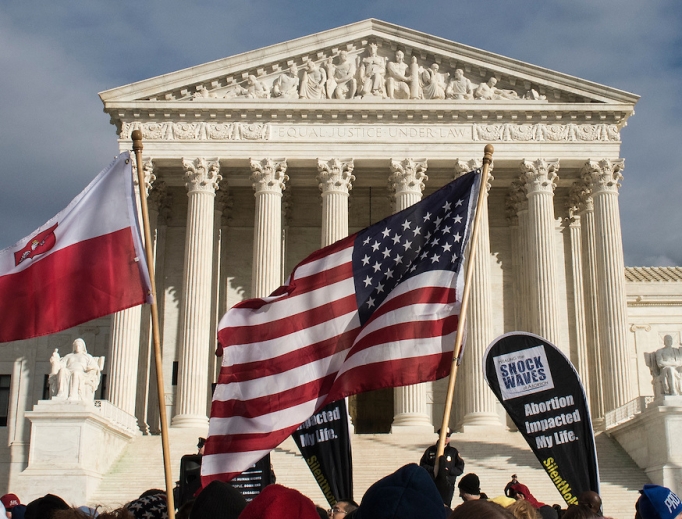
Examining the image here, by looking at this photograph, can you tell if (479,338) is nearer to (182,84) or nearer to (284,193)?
(284,193)

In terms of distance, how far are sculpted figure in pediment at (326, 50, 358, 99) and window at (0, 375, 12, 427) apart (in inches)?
768

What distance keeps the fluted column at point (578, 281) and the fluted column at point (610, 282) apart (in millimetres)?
2282

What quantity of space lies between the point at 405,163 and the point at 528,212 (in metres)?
6.01

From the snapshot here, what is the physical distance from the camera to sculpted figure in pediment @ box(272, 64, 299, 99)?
1637 inches

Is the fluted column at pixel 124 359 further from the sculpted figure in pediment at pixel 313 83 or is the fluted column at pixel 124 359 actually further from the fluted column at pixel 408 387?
the fluted column at pixel 408 387

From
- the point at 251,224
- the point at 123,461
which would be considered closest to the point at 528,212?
the point at 251,224

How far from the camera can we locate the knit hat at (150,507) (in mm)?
8453

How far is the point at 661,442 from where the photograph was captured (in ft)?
102

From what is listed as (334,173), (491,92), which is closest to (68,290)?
(334,173)

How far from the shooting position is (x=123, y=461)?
112ft

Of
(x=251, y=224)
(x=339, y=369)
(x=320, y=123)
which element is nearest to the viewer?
(x=339, y=369)

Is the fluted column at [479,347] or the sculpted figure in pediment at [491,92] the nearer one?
the fluted column at [479,347]

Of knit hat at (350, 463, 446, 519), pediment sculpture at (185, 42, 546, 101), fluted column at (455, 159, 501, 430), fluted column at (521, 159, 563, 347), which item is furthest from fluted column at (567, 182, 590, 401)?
knit hat at (350, 463, 446, 519)

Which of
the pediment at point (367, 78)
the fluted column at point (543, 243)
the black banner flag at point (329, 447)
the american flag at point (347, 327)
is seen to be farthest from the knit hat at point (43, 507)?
the pediment at point (367, 78)
